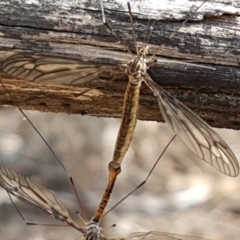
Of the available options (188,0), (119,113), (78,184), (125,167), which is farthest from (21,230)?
(188,0)

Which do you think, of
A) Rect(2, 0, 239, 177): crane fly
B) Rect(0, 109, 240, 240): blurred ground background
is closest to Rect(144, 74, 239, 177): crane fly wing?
Rect(2, 0, 239, 177): crane fly

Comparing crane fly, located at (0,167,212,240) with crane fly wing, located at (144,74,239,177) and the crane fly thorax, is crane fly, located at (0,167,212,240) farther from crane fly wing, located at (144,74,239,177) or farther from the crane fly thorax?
the crane fly thorax

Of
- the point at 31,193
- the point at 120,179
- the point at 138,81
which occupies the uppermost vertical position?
the point at 120,179

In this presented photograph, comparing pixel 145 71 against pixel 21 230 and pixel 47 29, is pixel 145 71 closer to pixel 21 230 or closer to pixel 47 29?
pixel 47 29

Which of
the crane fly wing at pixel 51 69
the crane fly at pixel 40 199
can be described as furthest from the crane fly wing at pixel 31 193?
the crane fly wing at pixel 51 69

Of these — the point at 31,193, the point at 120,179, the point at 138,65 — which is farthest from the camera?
the point at 120,179

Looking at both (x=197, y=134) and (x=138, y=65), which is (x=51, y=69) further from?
(x=197, y=134)

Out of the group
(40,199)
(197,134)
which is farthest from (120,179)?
(197,134)
